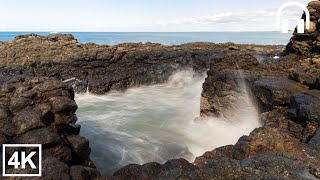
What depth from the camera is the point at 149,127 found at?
81.5 feet

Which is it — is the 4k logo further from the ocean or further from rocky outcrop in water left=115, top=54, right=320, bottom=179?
the ocean

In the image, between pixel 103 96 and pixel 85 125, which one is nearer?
pixel 85 125

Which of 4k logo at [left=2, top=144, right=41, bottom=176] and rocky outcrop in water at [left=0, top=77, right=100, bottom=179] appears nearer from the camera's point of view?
4k logo at [left=2, top=144, right=41, bottom=176]

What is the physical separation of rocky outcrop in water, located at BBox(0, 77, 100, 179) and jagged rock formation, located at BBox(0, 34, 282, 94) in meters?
21.3

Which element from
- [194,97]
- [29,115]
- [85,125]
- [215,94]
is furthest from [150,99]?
[29,115]

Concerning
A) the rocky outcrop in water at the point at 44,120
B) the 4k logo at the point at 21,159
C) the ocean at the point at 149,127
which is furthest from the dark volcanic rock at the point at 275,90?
the 4k logo at the point at 21,159

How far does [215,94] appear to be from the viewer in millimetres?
21859

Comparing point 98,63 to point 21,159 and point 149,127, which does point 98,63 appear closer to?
point 149,127

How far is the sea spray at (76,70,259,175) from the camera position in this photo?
62.7 ft

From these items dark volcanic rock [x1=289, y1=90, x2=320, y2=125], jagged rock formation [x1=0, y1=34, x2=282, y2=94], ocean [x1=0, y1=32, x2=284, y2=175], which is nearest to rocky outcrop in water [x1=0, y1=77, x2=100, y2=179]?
ocean [x1=0, y1=32, x2=284, y2=175]

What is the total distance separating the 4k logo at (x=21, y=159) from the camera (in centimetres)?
894

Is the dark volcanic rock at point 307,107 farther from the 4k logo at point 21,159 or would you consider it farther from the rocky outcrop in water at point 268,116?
the 4k logo at point 21,159

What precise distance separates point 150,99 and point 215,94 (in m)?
13.5

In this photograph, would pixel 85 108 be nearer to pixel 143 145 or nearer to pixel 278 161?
pixel 143 145
